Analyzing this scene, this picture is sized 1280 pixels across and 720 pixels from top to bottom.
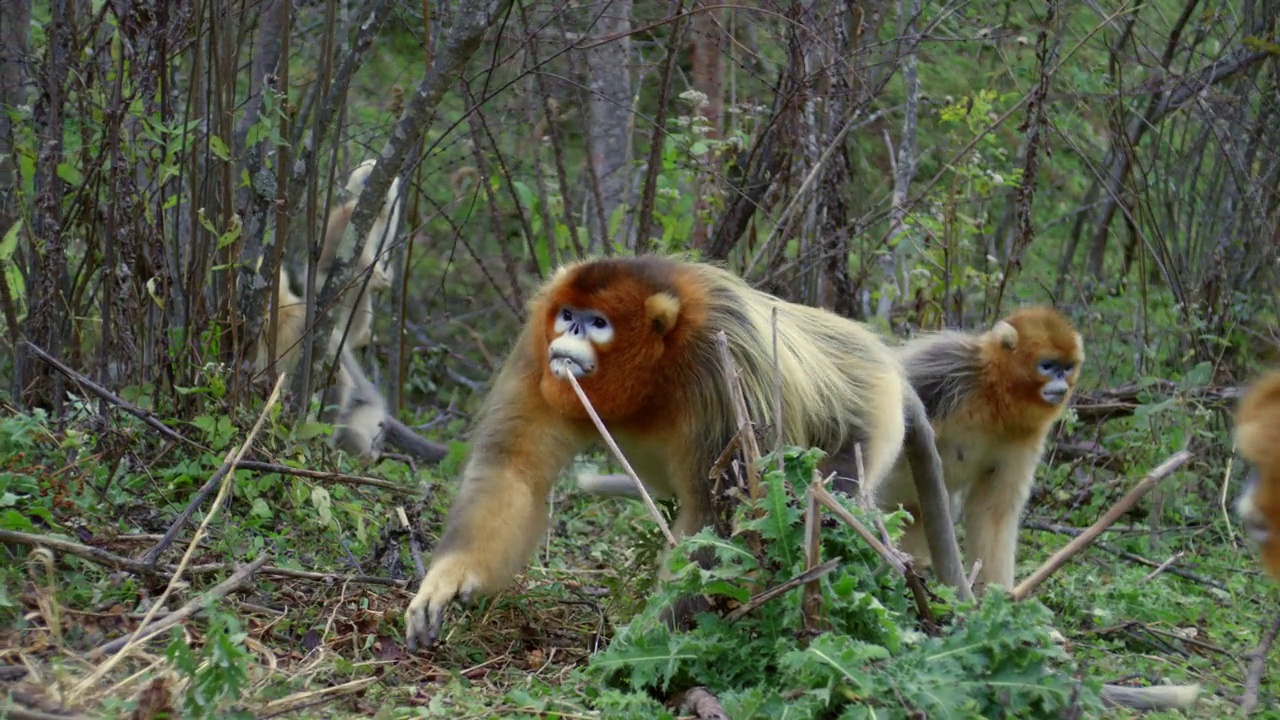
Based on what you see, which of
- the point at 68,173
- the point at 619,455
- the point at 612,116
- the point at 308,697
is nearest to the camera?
the point at 308,697

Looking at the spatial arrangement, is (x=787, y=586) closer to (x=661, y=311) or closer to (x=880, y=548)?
(x=880, y=548)

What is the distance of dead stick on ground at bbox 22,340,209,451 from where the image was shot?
14.9ft

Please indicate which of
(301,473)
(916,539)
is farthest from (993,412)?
(301,473)

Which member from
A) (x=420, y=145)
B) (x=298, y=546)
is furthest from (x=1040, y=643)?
(x=420, y=145)

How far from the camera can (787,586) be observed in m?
3.43

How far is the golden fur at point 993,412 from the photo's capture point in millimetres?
6191

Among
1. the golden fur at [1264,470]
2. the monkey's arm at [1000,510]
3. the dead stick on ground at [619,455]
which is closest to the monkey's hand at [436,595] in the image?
the dead stick on ground at [619,455]

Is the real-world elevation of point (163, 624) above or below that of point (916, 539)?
above

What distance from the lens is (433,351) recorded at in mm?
9477

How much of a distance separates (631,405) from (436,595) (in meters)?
0.85

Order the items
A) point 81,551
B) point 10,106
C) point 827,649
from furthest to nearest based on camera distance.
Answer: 1. point 10,106
2. point 81,551
3. point 827,649

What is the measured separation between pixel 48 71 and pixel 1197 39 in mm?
6334

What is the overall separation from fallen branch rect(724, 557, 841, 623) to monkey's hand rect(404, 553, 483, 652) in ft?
3.32

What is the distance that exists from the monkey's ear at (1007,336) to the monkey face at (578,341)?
8.75 ft
